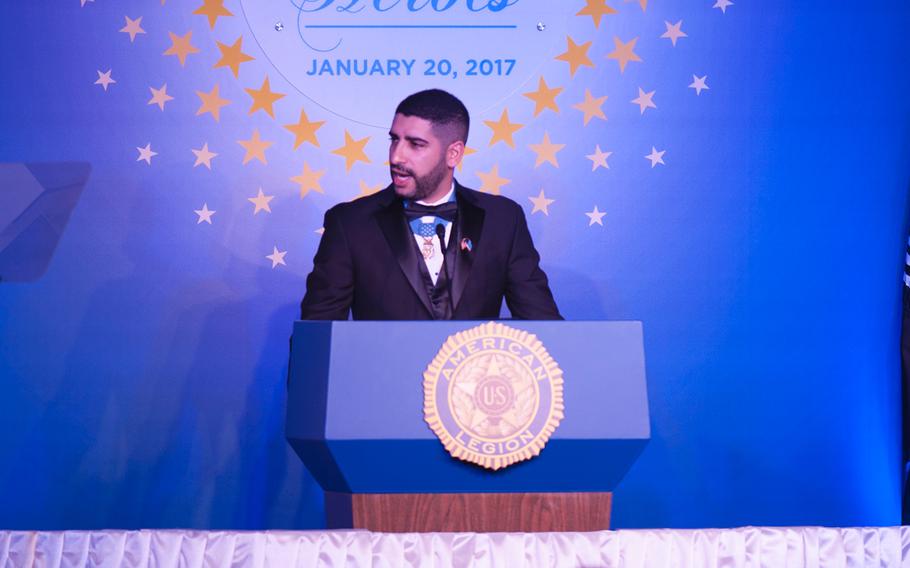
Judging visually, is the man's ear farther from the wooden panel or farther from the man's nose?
the wooden panel

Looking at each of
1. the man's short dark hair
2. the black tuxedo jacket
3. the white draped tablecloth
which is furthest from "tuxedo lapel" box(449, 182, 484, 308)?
the white draped tablecloth

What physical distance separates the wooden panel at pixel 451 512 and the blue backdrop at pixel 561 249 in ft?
6.17

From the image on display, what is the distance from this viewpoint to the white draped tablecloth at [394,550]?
1.44 metres

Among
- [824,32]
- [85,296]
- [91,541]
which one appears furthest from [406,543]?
[824,32]

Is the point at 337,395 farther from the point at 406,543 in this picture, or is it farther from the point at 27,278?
the point at 27,278

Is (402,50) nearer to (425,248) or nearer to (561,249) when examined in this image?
(561,249)

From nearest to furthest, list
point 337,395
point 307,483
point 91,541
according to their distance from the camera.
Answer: point 91,541, point 337,395, point 307,483

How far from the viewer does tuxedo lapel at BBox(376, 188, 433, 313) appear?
2709mm

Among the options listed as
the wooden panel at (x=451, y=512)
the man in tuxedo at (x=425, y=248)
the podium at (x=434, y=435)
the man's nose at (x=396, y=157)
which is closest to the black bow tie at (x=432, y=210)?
the man in tuxedo at (x=425, y=248)

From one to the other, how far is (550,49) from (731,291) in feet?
3.37

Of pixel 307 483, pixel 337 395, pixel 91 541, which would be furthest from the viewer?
pixel 307 483

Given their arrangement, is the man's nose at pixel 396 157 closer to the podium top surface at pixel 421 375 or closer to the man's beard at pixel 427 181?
the man's beard at pixel 427 181

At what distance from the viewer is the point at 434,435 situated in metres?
1.68

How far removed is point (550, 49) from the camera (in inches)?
143
